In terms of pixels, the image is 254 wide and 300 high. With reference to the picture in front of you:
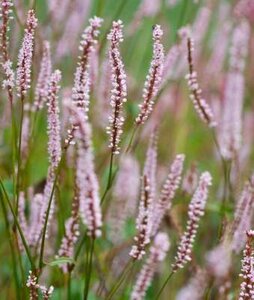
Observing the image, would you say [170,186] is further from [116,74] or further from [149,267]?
[116,74]

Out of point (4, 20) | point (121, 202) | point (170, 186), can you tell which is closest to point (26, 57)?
Result: point (4, 20)

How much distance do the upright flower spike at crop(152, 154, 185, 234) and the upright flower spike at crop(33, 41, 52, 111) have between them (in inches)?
8.7

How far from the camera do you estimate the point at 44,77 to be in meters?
1.09

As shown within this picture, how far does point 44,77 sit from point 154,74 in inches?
9.5

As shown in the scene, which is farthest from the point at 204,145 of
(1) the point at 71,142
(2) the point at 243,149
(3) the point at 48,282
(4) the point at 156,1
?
(1) the point at 71,142

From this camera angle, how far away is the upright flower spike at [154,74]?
0.89 meters

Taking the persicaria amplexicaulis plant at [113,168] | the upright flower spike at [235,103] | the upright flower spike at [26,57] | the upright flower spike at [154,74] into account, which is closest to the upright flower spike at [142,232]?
the persicaria amplexicaulis plant at [113,168]

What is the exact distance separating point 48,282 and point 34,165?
0.98ft

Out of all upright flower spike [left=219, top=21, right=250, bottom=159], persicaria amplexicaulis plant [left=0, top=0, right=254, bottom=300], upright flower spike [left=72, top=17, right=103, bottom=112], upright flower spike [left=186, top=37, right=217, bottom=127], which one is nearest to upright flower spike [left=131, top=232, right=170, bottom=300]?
persicaria amplexicaulis plant [left=0, top=0, right=254, bottom=300]

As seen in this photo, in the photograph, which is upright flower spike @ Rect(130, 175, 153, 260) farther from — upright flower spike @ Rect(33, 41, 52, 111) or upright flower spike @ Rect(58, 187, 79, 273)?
upright flower spike @ Rect(33, 41, 52, 111)

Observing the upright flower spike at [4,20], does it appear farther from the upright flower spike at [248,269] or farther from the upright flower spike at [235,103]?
the upright flower spike at [235,103]

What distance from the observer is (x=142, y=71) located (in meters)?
3.42

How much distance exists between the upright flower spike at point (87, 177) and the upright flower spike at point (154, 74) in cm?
22

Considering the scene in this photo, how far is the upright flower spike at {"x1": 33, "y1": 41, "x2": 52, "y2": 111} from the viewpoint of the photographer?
3.50 feet
